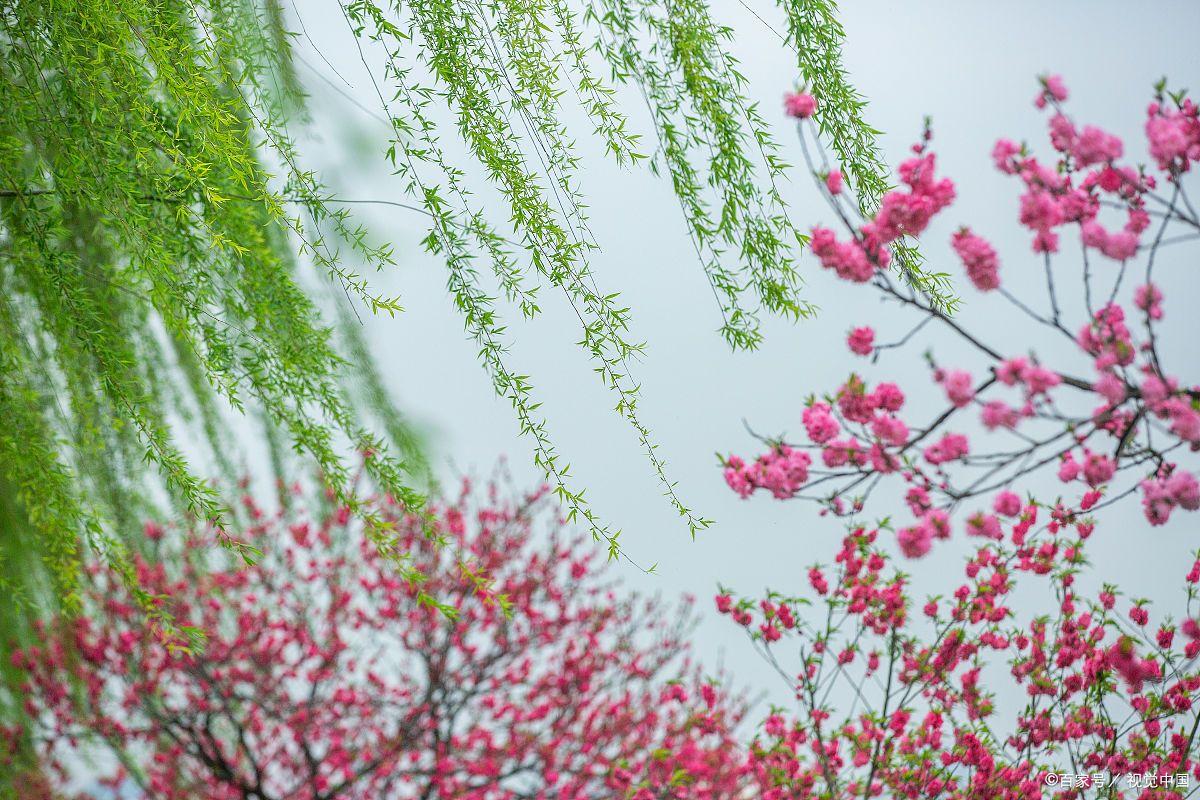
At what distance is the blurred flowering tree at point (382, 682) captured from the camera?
11.0 feet

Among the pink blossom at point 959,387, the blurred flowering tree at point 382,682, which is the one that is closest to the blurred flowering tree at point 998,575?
the pink blossom at point 959,387

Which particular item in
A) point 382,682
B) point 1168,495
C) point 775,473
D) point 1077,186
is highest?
point 382,682

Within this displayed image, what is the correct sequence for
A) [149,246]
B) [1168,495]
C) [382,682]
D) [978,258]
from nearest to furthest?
1. [1168,495]
2. [978,258]
3. [149,246]
4. [382,682]

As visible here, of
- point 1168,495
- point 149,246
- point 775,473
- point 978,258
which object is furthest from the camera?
point 149,246

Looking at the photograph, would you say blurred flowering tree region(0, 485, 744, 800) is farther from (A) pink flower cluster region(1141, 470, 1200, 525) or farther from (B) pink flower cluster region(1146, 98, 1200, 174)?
(B) pink flower cluster region(1146, 98, 1200, 174)

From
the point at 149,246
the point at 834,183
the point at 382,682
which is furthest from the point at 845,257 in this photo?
the point at 382,682

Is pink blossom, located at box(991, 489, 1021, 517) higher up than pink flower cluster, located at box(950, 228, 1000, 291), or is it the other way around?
pink flower cluster, located at box(950, 228, 1000, 291)

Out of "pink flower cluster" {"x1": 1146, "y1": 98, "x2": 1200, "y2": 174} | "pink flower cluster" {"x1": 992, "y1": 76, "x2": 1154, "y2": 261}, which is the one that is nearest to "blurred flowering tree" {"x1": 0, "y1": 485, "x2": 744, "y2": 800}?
"pink flower cluster" {"x1": 992, "y1": 76, "x2": 1154, "y2": 261}

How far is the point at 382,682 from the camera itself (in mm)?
3605

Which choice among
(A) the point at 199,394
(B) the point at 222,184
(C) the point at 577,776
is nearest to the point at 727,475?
(B) the point at 222,184

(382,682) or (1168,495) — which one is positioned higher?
(382,682)

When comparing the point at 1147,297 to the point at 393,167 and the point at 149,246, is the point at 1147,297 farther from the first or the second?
the point at 149,246

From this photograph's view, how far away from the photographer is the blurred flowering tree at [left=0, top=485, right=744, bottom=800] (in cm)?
336

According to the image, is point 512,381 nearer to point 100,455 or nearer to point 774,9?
point 774,9
